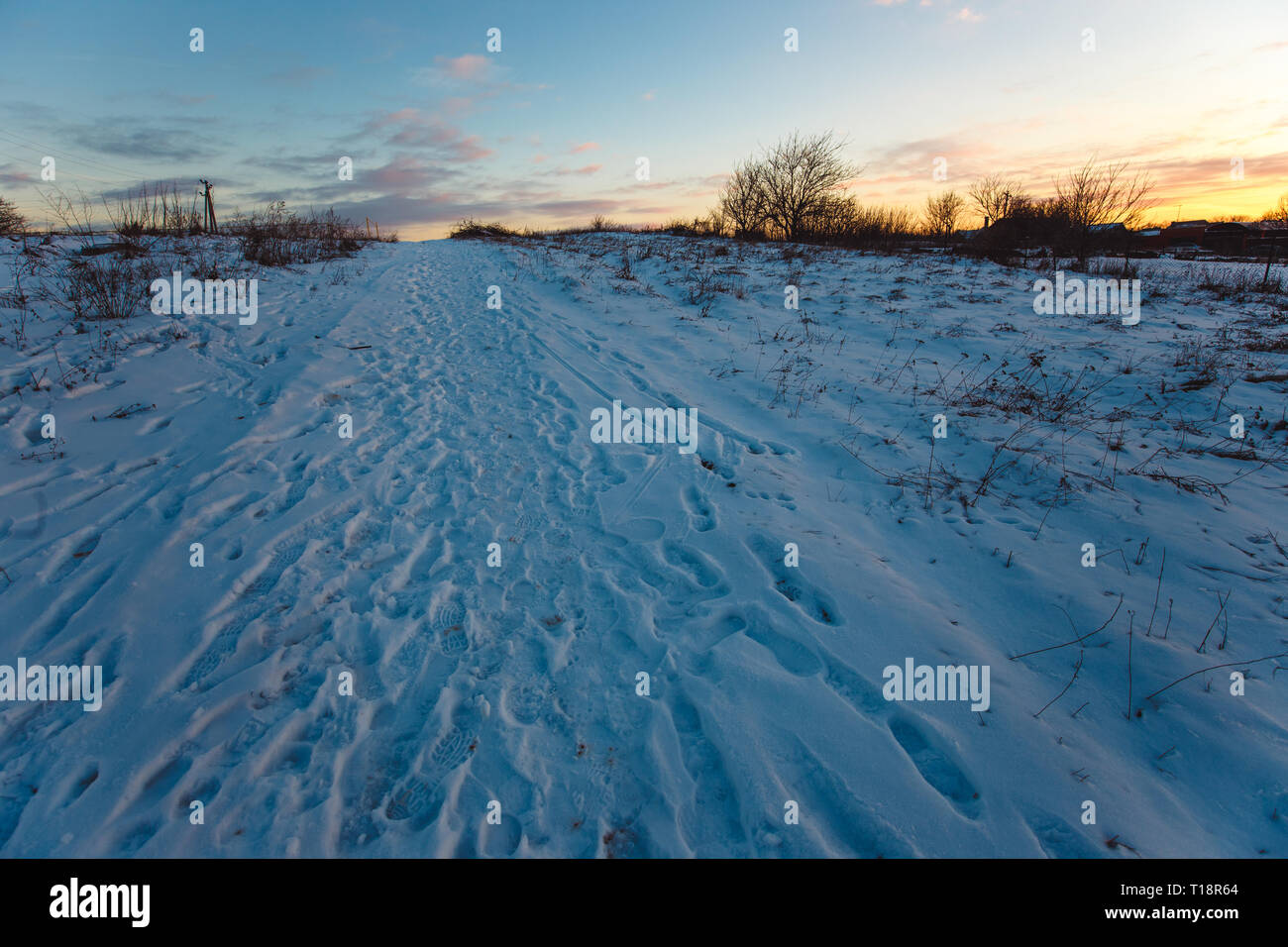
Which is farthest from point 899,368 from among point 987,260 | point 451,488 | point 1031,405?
point 987,260

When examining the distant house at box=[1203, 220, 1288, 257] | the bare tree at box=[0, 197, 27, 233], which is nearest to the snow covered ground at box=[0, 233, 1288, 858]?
the bare tree at box=[0, 197, 27, 233]

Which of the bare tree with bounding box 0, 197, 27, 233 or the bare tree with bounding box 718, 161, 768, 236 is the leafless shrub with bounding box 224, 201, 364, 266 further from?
the bare tree with bounding box 718, 161, 768, 236

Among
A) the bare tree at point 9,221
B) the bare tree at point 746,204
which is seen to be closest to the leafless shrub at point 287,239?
the bare tree at point 9,221

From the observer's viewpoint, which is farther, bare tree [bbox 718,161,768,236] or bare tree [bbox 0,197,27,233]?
bare tree [bbox 718,161,768,236]

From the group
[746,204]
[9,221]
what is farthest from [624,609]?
[746,204]

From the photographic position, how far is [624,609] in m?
3.24

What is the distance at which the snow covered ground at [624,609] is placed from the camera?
2.16m

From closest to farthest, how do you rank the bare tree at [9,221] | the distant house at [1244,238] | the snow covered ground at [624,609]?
the snow covered ground at [624,609]
the bare tree at [9,221]
the distant house at [1244,238]

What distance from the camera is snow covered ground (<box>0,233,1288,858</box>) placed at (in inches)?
84.9

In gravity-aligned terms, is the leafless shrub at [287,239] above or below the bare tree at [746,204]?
below

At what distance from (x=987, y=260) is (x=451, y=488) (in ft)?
62.4

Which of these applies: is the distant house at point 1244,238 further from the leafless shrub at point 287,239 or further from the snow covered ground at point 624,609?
the leafless shrub at point 287,239

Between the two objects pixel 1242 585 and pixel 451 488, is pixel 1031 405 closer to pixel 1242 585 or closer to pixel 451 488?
pixel 1242 585

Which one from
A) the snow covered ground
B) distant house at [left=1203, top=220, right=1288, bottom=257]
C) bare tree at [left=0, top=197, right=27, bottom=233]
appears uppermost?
distant house at [left=1203, top=220, right=1288, bottom=257]
